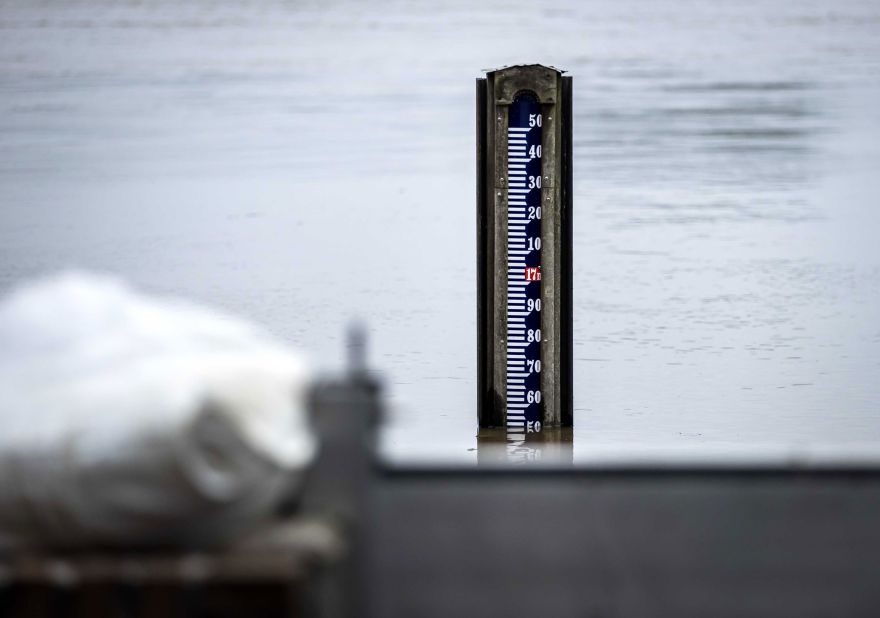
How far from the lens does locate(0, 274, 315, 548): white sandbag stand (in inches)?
71.4

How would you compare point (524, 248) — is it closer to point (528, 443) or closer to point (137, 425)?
point (528, 443)

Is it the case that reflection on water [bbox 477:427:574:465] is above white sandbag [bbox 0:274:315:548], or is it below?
below

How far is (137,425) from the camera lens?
5.94 feet

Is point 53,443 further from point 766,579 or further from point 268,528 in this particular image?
point 766,579

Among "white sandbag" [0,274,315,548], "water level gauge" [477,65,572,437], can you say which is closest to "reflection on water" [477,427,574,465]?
"water level gauge" [477,65,572,437]

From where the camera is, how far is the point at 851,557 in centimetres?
214

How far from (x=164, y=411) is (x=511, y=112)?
5.37 m

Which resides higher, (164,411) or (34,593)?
(164,411)

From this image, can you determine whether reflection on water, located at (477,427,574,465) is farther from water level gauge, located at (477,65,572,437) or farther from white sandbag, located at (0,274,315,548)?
white sandbag, located at (0,274,315,548)

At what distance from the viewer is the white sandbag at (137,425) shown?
1.81 meters

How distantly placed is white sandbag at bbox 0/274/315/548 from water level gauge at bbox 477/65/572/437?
5.10 m

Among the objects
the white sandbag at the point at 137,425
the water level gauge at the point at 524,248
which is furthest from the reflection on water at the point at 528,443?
the white sandbag at the point at 137,425

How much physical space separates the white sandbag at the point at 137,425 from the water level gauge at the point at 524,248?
5.10 m

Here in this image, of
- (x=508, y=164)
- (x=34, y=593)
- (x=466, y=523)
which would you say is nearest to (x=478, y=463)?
(x=466, y=523)
